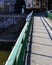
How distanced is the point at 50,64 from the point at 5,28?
35359 millimetres

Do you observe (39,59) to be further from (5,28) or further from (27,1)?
(27,1)

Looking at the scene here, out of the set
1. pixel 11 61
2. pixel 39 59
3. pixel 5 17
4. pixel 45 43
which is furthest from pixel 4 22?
pixel 11 61

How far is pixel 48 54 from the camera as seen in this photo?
383 inches

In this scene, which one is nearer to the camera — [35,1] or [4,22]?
[4,22]

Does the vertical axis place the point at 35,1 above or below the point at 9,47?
above

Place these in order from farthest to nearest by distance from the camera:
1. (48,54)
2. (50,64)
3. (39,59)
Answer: (48,54) → (39,59) → (50,64)

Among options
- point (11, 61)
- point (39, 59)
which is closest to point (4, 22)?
point (39, 59)

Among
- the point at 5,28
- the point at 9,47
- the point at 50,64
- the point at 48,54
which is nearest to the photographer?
the point at 50,64

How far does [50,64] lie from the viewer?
808 centimetres

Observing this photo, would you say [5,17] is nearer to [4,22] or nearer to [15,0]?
[4,22]

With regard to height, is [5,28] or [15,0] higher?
[15,0]

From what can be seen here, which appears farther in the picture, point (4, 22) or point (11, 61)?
point (4, 22)

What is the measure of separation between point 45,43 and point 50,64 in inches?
167

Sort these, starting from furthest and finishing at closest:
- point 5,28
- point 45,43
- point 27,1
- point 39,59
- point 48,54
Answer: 1. point 27,1
2. point 5,28
3. point 45,43
4. point 48,54
5. point 39,59
